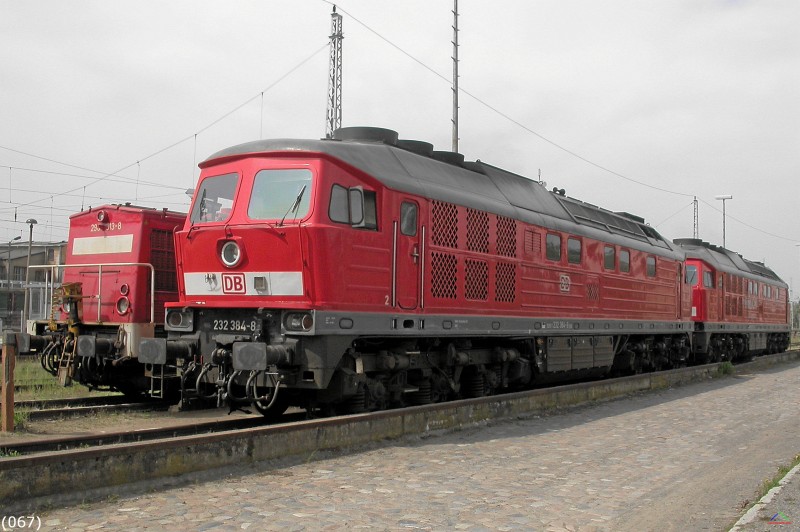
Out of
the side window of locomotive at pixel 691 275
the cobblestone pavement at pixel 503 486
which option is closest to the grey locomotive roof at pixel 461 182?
the cobblestone pavement at pixel 503 486

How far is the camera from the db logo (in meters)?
9.41

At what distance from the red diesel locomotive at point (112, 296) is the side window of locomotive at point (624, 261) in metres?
10.2

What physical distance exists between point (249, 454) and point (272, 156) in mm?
4008

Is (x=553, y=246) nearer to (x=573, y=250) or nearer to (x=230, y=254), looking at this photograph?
(x=573, y=250)

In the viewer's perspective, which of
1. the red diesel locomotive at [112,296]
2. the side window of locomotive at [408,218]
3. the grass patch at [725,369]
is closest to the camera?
the side window of locomotive at [408,218]

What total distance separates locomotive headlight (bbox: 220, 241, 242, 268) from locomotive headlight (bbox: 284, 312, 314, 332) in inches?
43.7

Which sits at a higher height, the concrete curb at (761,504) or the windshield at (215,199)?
the windshield at (215,199)

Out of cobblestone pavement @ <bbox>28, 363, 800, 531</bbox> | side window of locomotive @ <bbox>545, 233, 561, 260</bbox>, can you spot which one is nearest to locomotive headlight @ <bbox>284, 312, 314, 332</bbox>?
cobblestone pavement @ <bbox>28, 363, 800, 531</bbox>

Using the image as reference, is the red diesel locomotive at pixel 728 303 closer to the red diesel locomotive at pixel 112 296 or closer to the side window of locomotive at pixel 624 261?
the side window of locomotive at pixel 624 261

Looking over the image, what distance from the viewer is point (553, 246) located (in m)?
14.5

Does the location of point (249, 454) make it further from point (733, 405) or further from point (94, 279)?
point (733, 405)

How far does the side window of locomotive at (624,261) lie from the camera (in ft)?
57.8

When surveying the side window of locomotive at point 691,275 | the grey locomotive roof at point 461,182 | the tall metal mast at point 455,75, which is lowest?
the side window of locomotive at point 691,275

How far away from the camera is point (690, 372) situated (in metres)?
19.2
